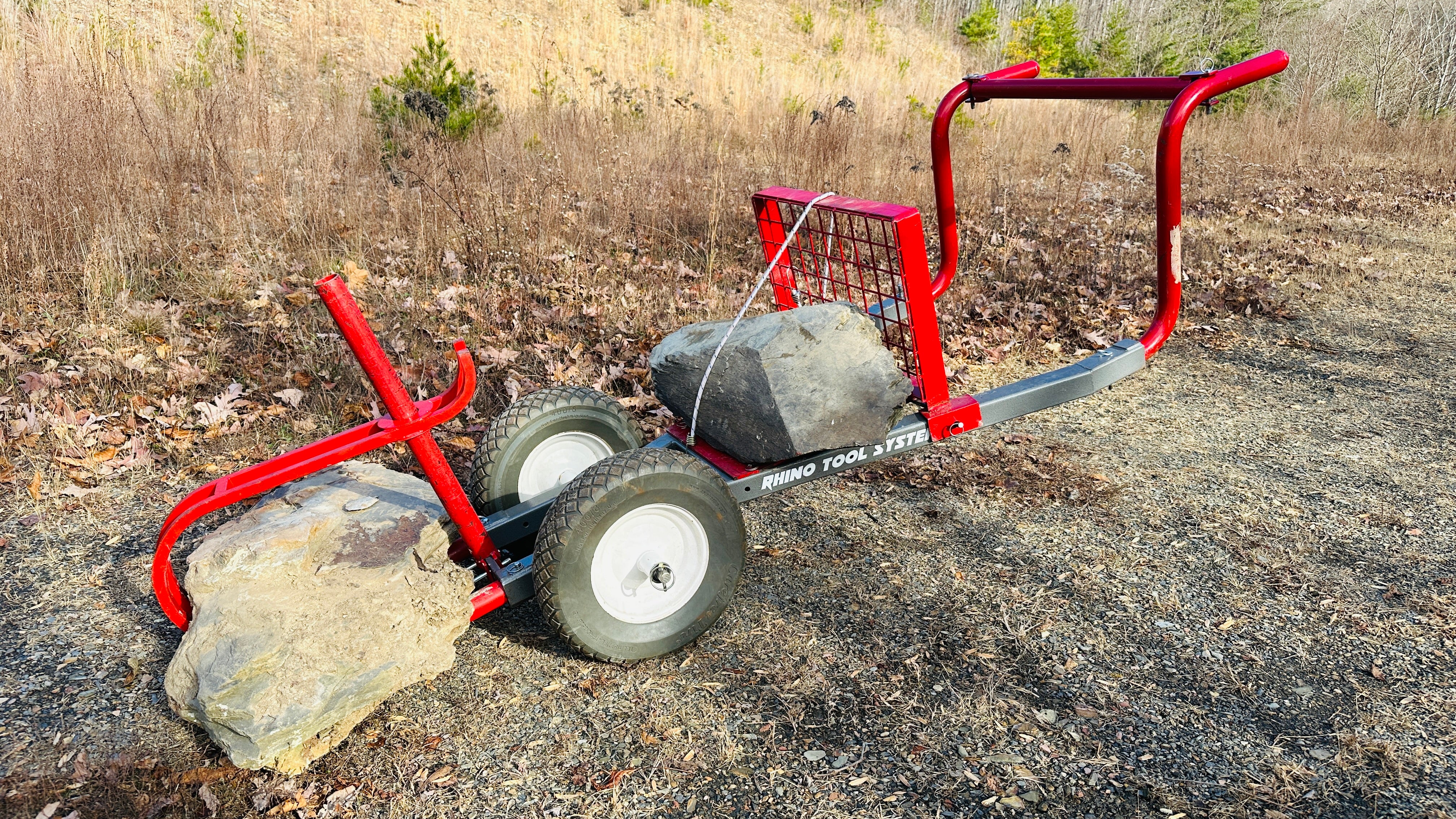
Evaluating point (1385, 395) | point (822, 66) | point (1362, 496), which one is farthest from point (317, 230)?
point (822, 66)

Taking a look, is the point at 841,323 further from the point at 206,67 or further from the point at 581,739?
the point at 206,67

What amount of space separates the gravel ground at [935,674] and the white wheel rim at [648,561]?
0.21 m

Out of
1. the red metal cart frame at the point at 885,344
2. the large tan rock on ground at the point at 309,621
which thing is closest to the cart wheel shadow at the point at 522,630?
the red metal cart frame at the point at 885,344

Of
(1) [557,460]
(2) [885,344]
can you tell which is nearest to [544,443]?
(1) [557,460]

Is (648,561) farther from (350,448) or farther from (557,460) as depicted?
(350,448)

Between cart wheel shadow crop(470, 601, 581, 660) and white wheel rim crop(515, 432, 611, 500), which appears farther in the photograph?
white wheel rim crop(515, 432, 611, 500)

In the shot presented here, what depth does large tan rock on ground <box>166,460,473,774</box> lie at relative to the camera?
2207 mm

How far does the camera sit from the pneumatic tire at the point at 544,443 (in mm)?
3039

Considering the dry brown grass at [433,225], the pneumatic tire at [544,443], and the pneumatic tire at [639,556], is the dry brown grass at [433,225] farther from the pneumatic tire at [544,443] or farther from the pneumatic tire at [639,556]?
the pneumatic tire at [639,556]

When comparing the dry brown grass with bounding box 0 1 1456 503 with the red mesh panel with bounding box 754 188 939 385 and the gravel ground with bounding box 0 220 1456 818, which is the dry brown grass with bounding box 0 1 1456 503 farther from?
the red mesh panel with bounding box 754 188 939 385

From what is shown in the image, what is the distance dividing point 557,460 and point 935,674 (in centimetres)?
147

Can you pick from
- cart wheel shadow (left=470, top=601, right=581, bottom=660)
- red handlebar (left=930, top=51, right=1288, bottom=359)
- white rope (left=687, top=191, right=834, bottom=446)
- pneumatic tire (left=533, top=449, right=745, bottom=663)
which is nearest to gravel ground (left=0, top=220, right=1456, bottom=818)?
cart wheel shadow (left=470, top=601, right=581, bottom=660)

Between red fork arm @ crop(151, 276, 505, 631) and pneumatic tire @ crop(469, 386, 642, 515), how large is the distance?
0.49 metres

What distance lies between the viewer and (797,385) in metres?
2.85
